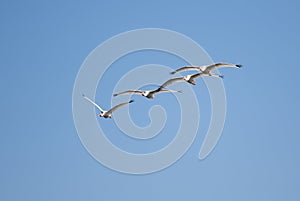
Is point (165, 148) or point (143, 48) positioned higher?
point (143, 48)

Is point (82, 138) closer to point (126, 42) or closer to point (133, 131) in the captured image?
point (133, 131)

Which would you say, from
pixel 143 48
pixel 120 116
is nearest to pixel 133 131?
pixel 120 116

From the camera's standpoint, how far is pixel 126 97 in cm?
5953

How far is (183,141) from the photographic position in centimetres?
5909

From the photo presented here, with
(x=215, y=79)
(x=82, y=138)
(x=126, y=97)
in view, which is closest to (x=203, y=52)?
(x=215, y=79)

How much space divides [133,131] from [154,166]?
272 centimetres

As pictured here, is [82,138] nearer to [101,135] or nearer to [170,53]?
[101,135]

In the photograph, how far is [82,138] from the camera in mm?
59688

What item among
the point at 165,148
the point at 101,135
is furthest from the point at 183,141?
the point at 101,135

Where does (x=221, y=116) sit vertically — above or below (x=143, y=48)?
below

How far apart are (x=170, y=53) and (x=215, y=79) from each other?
145 inches

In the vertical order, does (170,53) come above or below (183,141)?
above

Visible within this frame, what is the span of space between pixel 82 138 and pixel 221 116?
9042 mm

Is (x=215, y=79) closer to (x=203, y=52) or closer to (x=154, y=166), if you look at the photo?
(x=203, y=52)
